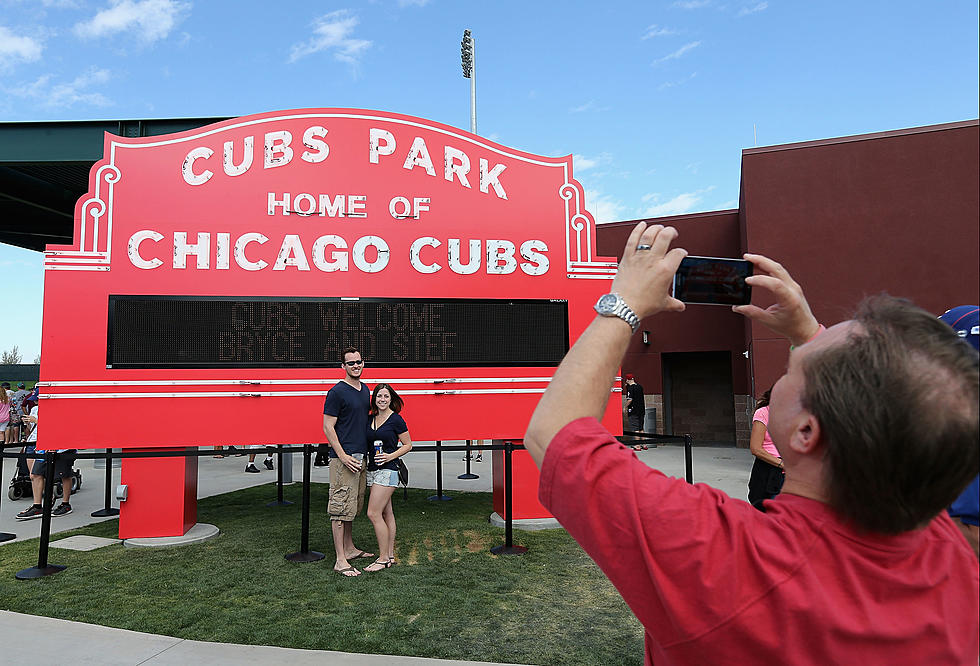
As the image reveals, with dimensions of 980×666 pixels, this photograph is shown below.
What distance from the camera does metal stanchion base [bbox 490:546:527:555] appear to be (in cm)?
631

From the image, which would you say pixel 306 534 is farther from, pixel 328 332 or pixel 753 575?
pixel 753 575

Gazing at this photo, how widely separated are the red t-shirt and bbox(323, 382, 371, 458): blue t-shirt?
4.83 metres

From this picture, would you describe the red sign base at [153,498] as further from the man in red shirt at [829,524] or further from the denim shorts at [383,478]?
the man in red shirt at [829,524]

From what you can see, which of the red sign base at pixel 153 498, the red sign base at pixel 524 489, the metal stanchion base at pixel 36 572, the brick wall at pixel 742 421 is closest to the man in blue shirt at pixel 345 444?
the red sign base at pixel 153 498

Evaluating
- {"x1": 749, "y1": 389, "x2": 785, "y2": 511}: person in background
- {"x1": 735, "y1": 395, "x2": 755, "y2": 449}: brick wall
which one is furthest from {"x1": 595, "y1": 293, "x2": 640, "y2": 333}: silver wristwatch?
{"x1": 735, "y1": 395, "x2": 755, "y2": 449}: brick wall

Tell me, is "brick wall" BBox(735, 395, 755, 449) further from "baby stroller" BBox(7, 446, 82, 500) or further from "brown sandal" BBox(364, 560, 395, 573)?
"baby stroller" BBox(7, 446, 82, 500)

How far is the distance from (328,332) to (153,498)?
2746 millimetres

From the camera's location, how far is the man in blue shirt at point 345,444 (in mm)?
5594

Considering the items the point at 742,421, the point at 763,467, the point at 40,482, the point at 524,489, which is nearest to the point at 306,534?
the point at 524,489

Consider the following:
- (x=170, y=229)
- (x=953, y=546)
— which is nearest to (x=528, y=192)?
(x=170, y=229)

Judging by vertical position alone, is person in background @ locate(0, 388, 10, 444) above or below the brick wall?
above

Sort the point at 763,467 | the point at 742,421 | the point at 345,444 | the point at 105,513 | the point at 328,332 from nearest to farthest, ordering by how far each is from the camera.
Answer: the point at 763,467 < the point at 345,444 < the point at 328,332 < the point at 105,513 < the point at 742,421

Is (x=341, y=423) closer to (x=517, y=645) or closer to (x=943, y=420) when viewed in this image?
(x=517, y=645)

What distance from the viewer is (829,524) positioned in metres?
1.00
